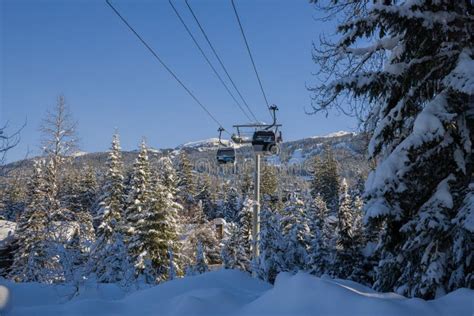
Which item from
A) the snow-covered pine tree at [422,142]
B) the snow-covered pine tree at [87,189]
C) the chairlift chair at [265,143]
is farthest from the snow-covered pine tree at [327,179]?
the snow-covered pine tree at [422,142]

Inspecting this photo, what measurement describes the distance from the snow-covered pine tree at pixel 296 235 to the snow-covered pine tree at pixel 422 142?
11.8 m

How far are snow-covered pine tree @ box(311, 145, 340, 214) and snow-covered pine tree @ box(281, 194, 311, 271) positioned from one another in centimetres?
3689

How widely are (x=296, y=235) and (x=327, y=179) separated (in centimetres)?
4406

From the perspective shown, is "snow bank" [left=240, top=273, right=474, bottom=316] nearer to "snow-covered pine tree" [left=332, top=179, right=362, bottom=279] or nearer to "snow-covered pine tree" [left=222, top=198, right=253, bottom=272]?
"snow-covered pine tree" [left=332, top=179, right=362, bottom=279]

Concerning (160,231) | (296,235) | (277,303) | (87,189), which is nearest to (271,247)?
(296,235)

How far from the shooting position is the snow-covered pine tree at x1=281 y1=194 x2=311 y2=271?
18359 millimetres

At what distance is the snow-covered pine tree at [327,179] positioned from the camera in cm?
6222

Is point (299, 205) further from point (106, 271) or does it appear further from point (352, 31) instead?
point (352, 31)

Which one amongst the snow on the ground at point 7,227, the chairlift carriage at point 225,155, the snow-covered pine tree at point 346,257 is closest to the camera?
the snow-covered pine tree at point 346,257

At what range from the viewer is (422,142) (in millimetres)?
4980

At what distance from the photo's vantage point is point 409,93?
5.80m

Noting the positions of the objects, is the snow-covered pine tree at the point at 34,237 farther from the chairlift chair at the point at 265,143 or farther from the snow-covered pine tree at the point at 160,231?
the chairlift chair at the point at 265,143

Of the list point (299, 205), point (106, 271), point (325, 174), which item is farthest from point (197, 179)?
point (106, 271)

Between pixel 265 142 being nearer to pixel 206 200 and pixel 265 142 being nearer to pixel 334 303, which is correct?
pixel 334 303
